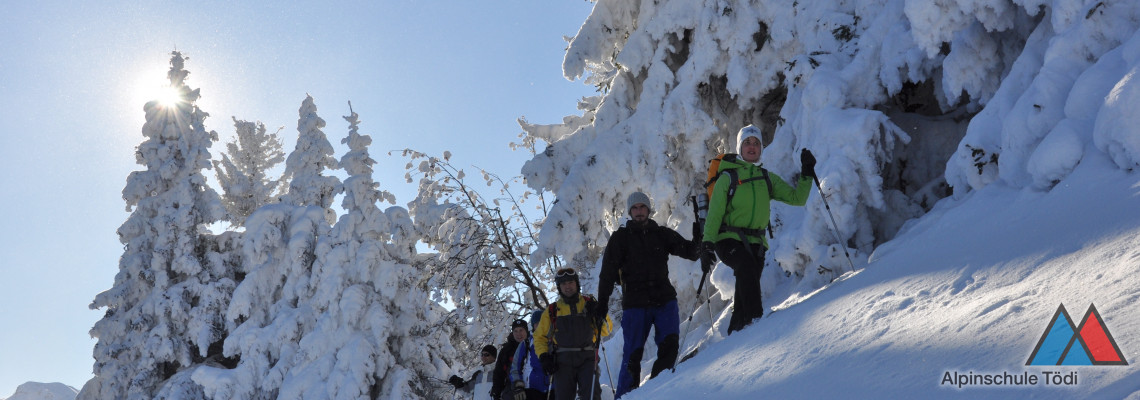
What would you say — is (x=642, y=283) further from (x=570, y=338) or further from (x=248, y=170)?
(x=248, y=170)

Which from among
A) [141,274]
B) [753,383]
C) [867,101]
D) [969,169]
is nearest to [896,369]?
[753,383]

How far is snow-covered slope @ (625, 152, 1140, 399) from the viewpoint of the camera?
8.32ft

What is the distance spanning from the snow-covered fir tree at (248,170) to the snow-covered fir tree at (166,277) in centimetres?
443

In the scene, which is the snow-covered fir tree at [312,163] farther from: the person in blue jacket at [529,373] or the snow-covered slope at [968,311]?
the snow-covered slope at [968,311]

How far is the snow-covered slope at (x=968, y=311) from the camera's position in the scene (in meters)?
2.54

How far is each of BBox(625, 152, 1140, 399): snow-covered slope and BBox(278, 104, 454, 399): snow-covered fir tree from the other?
14.3 metres

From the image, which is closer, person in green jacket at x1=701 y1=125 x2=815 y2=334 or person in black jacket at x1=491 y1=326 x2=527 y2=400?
person in green jacket at x1=701 y1=125 x2=815 y2=334

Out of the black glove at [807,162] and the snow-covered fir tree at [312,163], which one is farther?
the snow-covered fir tree at [312,163]

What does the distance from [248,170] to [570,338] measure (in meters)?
29.7

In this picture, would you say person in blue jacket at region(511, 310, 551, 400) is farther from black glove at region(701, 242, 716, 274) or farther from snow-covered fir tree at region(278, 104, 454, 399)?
snow-covered fir tree at region(278, 104, 454, 399)

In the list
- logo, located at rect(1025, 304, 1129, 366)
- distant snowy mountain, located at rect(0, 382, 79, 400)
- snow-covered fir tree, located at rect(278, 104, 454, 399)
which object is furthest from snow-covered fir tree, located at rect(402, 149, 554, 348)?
distant snowy mountain, located at rect(0, 382, 79, 400)

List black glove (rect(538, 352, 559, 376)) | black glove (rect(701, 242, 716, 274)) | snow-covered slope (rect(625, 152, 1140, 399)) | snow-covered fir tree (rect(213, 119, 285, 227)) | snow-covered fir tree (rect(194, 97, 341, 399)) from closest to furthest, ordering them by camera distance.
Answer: snow-covered slope (rect(625, 152, 1140, 399)) → black glove (rect(701, 242, 716, 274)) → black glove (rect(538, 352, 559, 376)) → snow-covered fir tree (rect(194, 97, 341, 399)) → snow-covered fir tree (rect(213, 119, 285, 227))

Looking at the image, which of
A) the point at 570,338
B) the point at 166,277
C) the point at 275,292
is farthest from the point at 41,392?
the point at 570,338

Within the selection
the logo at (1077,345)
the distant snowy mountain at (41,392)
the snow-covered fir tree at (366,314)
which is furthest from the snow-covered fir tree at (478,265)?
the distant snowy mountain at (41,392)
